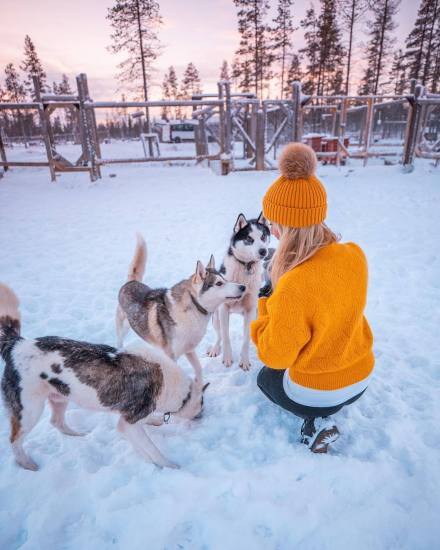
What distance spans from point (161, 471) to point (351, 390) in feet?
4.63

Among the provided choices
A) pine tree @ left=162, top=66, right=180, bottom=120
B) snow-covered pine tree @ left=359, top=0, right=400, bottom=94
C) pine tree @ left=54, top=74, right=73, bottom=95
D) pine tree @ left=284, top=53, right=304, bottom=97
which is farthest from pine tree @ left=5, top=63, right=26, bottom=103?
snow-covered pine tree @ left=359, top=0, right=400, bottom=94

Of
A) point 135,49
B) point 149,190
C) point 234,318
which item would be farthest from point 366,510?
point 135,49

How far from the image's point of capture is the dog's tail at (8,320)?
2039 mm

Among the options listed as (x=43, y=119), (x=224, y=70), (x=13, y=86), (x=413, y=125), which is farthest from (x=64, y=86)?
(x=413, y=125)

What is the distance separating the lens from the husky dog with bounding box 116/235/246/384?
274 centimetres

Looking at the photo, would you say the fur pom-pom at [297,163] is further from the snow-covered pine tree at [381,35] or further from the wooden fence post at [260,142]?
the snow-covered pine tree at [381,35]

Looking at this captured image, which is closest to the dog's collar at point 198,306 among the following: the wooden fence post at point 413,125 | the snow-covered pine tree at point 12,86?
the wooden fence post at point 413,125

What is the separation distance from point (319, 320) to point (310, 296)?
0.55 feet

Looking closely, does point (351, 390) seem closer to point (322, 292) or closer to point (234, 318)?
point (322, 292)

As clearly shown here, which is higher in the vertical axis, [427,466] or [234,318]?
[427,466]

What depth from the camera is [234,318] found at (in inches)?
168

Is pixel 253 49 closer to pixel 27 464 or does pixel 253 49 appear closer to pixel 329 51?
pixel 329 51

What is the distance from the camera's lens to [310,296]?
5.30 ft

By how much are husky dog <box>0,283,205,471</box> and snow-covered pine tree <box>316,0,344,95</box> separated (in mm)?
31575
